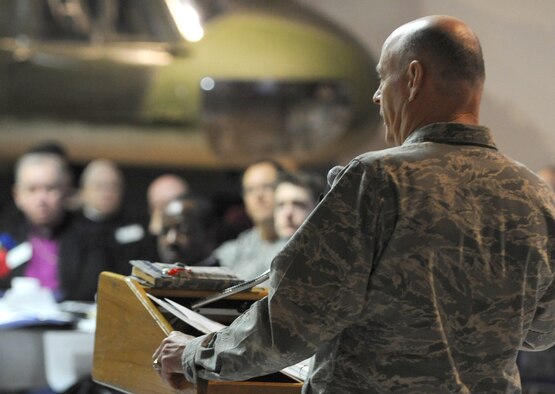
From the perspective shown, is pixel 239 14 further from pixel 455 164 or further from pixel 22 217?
pixel 455 164

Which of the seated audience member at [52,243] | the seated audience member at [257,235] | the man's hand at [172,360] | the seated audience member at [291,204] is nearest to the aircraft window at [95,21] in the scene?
the seated audience member at [52,243]

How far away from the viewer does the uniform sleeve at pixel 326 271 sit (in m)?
1.56

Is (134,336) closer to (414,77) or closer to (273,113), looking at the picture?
(414,77)

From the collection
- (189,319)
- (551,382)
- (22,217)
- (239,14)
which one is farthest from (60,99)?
(189,319)

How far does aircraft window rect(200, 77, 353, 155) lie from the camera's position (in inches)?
267

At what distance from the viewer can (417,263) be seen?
158 cm

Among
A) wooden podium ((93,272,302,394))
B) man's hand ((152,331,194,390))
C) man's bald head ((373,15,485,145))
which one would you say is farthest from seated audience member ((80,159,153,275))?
man's bald head ((373,15,485,145))

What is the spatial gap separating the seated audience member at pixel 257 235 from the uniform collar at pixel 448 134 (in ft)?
8.97

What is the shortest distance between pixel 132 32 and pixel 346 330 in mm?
5251

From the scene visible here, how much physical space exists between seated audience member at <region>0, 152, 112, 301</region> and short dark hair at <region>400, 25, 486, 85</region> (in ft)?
11.0

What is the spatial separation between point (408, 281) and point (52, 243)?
3549 millimetres

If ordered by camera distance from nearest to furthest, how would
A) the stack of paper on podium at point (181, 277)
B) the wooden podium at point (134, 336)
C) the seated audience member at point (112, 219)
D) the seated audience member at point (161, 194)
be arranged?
the wooden podium at point (134, 336) → the stack of paper on podium at point (181, 277) → the seated audience member at point (112, 219) → the seated audience member at point (161, 194)

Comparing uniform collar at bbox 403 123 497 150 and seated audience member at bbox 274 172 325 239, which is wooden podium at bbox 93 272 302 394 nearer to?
uniform collar at bbox 403 123 497 150

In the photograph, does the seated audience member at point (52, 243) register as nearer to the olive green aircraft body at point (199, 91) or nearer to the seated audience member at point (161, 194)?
the seated audience member at point (161, 194)
